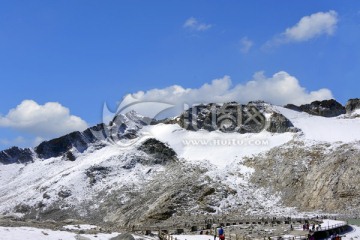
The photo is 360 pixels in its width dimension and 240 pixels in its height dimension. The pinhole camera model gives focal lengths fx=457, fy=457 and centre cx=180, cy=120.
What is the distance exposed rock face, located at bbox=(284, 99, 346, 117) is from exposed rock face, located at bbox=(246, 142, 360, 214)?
4510 centimetres

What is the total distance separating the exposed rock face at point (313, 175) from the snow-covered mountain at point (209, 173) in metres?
0.18

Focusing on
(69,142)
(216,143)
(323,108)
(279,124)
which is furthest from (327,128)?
(69,142)

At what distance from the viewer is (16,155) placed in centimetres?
16850

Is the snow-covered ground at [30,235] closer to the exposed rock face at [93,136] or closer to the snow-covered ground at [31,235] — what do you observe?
the snow-covered ground at [31,235]

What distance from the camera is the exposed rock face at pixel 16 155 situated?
6438 inches

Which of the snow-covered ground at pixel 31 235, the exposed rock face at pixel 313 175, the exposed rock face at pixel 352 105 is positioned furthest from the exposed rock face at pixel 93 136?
the snow-covered ground at pixel 31 235

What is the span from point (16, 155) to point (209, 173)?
102246 millimetres

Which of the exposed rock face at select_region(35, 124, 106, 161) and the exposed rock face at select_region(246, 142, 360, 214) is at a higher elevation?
the exposed rock face at select_region(35, 124, 106, 161)

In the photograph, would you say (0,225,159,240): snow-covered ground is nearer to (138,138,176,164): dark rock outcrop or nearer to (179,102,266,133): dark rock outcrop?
(138,138,176,164): dark rock outcrop

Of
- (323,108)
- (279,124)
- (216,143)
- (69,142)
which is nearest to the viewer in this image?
(279,124)

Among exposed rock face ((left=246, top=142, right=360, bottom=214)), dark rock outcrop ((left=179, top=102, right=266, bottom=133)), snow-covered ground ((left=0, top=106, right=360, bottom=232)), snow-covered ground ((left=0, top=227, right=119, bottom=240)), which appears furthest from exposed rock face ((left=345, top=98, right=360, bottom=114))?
snow-covered ground ((left=0, top=227, right=119, bottom=240))

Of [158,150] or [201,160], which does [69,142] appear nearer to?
[158,150]

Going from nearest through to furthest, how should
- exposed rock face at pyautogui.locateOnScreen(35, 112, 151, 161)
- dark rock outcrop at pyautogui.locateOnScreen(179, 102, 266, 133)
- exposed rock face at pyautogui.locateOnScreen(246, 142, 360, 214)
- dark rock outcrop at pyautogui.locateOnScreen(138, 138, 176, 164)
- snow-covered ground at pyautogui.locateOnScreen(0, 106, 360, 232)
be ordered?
exposed rock face at pyautogui.locateOnScreen(246, 142, 360, 214)
snow-covered ground at pyautogui.locateOnScreen(0, 106, 360, 232)
dark rock outcrop at pyautogui.locateOnScreen(138, 138, 176, 164)
dark rock outcrop at pyautogui.locateOnScreen(179, 102, 266, 133)
exposed rock face at pyautogui.locateOnScreen(35, 112, 151, 161)

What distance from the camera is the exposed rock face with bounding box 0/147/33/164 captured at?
536 ft
